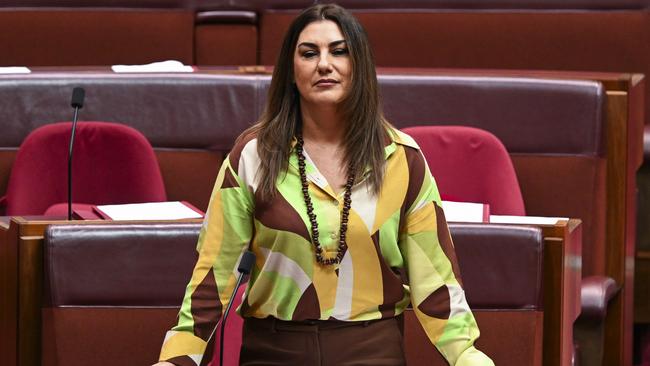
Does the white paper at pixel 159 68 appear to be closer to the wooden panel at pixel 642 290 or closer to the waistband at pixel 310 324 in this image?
the wooden panel at pixel 642 290

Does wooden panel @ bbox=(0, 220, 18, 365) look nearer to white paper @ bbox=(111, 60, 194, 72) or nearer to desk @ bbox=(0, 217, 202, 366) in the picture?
desk @ bbox=(0, 217, 202, 366)

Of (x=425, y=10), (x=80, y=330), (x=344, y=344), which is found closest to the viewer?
(x=344, y=344)

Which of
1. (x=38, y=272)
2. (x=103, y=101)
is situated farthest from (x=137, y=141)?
(x=38, y=272)

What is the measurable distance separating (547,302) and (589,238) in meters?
0.29

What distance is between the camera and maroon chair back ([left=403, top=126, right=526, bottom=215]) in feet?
3.13

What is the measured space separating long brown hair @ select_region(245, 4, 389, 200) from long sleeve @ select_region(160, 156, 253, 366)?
0.05 ft

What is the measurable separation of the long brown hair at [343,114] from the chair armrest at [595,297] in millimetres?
369

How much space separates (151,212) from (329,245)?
0.96 feet

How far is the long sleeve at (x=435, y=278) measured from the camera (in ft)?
1.84

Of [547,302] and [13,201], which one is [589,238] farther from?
[13,201]

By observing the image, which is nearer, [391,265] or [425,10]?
[391,265]

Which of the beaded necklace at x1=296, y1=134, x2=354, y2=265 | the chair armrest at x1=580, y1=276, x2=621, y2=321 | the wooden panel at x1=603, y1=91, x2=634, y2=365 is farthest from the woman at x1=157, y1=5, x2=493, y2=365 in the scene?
the wooden panel at x1=603, y1=91, x2=634, y2=365

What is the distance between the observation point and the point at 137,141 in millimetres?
1000

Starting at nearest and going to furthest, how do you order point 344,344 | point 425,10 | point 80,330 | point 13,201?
point 344,344 < point 80,330 < point 13,201 < point 425,10
